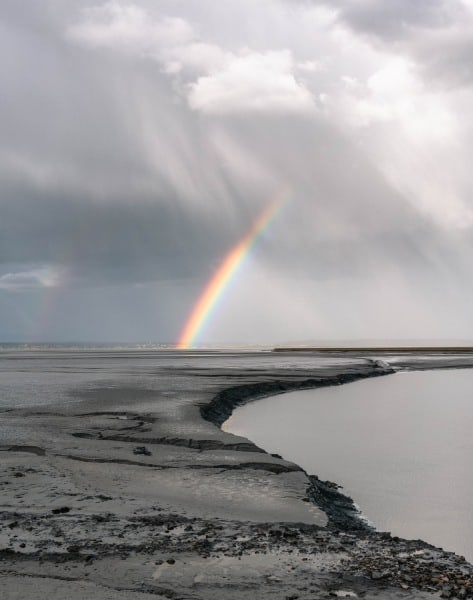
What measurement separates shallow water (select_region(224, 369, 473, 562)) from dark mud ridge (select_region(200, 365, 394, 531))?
294mm

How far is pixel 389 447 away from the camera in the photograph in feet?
47.8

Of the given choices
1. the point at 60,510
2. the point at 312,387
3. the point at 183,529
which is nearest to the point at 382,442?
the point at 183,529

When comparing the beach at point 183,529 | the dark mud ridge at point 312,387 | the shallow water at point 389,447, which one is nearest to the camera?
the beach at point 183,529

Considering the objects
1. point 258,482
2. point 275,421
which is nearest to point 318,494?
point 258,482

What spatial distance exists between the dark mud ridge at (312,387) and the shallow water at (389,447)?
11.6 inches

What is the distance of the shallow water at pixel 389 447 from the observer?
8.72m

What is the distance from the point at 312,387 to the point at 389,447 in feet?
53.1

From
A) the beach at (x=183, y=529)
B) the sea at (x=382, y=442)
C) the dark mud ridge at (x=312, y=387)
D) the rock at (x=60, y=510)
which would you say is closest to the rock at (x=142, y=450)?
the beach at (x=183, y=529)

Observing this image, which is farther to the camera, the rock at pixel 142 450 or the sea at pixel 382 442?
the rock at pixel 142 450

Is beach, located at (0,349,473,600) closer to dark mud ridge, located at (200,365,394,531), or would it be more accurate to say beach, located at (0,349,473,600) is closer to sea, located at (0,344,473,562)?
dark mud ridge, located at (200,365,394,531)

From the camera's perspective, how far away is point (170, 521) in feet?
23.5

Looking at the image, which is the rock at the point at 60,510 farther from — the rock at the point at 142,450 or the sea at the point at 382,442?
the sea at the point at 382,442

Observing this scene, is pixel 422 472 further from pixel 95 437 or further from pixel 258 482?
pixel 95 437

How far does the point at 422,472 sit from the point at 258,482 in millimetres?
4074
